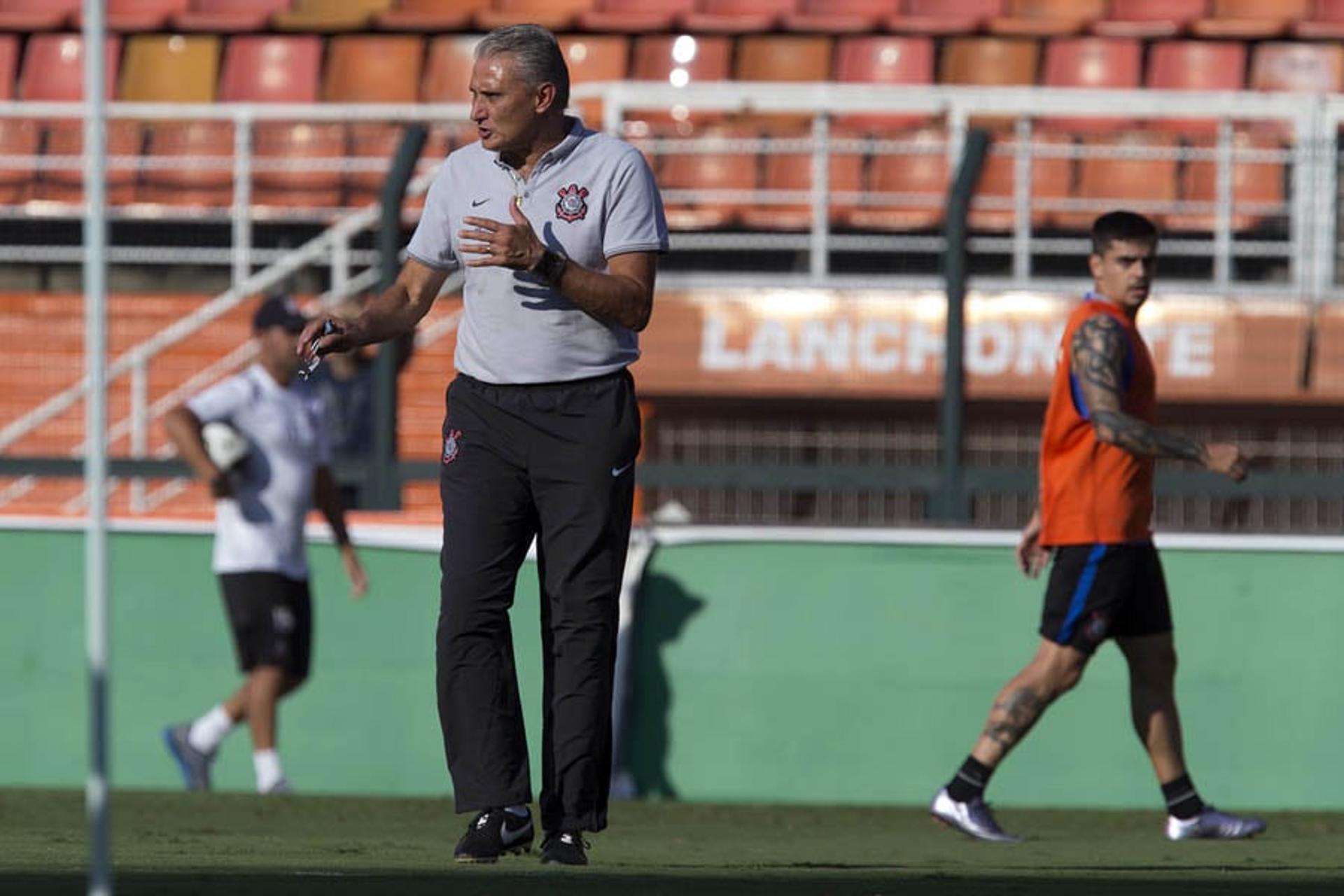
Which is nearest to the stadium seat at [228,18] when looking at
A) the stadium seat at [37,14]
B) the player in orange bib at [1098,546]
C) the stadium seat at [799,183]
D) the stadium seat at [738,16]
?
the stadium seat at [37,14]

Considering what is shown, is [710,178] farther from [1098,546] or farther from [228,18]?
[1098,546]

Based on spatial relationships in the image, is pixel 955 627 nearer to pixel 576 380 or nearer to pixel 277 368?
pixel 277 368

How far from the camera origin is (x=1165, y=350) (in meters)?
12.3

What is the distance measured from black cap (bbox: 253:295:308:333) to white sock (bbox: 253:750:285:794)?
60.9 inches

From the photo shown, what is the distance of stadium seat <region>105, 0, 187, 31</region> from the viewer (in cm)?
1680

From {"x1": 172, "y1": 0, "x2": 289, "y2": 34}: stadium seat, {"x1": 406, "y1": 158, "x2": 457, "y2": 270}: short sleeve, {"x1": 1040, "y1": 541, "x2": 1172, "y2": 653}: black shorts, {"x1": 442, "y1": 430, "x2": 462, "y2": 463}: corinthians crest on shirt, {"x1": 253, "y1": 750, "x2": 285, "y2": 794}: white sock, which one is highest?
{"x1": 172, "y1": 0, "x2": 289, "y2": 34}: stadium seat

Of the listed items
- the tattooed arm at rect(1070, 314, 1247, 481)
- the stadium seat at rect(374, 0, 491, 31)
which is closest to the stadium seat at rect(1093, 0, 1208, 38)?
the stadium seat at rect(374, 0, 491, 31)

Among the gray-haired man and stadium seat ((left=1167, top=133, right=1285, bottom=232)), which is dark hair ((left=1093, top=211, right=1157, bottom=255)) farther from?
stadium seat ((left=1167, top=133, right=1285, bottom=232))

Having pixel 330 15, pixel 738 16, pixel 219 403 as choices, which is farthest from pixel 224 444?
pixel 330 15

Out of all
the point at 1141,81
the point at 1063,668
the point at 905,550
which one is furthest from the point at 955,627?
the point at 1141,81

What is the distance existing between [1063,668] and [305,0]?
10.7m

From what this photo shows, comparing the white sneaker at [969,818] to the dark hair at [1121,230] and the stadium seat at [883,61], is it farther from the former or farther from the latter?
the stadium seat at [883,61]

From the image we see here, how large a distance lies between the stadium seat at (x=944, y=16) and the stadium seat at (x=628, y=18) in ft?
4.39

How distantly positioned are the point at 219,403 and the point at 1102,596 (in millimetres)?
3674
